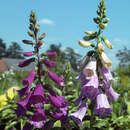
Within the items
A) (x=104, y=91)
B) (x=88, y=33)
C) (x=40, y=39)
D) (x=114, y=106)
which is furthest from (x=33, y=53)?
(x=114, y=106)

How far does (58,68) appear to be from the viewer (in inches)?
241

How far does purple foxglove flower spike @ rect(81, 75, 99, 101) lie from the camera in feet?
5.89

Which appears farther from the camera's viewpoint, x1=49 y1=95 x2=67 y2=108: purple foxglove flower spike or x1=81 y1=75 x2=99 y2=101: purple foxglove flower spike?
x1=49 y1=95 x2=67 y2=108: purple foxglove flower spike

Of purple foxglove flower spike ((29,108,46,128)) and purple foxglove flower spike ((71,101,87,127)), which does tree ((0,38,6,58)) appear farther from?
purple foxglove flower spike ((71,101,87,127))

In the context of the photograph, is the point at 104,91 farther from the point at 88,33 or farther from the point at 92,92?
the point at 88,33

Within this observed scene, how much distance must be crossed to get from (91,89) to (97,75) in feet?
0.42

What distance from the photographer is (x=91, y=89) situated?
1843 millimetres

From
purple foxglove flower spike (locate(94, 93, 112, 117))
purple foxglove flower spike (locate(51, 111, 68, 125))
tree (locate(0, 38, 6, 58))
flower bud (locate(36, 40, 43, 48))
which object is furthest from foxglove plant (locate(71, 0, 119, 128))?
tree (locate(0, 38, 6, 58))

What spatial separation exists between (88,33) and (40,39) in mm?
400

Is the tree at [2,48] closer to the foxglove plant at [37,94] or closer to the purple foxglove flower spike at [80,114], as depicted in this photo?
the foxglove plant at [37,94]

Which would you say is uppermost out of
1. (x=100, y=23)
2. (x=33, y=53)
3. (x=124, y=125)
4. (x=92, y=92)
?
(x=100, y=23)

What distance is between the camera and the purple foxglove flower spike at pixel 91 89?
179 cm

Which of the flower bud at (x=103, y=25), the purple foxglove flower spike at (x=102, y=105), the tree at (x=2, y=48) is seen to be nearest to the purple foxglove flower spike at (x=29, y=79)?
the purple foxglove flower spike at (x=102, y=105)

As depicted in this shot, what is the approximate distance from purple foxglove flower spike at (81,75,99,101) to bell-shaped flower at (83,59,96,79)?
0.03 metres
